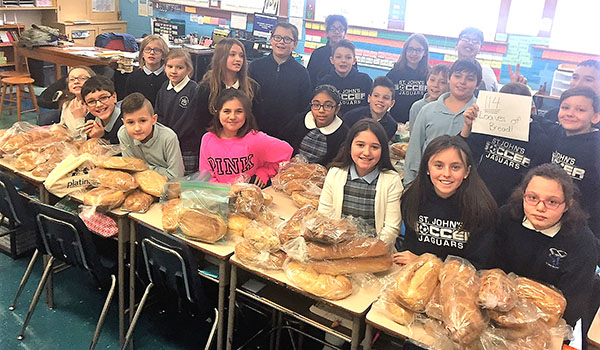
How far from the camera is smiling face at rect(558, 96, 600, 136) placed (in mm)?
2623

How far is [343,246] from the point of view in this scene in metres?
2.10

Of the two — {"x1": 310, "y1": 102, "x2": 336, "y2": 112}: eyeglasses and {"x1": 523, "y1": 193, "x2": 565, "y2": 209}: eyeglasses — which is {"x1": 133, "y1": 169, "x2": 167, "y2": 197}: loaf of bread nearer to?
{"x1": 310, "y1": 102, "x2": 336, "y2": 112}: eyeglasses

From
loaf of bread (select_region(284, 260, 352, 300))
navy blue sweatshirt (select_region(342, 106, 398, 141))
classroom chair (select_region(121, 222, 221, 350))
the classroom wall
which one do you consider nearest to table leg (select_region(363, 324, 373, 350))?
loaf of bread (select_region(284, 260, 352, 300))

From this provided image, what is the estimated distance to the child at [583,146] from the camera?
102 inches

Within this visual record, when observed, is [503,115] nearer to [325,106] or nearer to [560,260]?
[560,260]

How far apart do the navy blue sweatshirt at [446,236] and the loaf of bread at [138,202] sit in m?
1.29

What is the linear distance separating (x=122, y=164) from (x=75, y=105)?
1088mm

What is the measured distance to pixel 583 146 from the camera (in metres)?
2.62

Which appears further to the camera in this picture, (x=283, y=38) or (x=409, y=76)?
(x=409, y=76)

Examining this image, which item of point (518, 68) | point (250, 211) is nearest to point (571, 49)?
point (518, 68)

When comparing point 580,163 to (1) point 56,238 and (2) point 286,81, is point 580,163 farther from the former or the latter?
(1) point 56,238

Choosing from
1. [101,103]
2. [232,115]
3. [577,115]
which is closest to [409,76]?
[577,115]

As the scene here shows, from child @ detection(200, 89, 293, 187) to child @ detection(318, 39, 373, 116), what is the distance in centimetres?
110

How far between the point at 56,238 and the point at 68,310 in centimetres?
67
